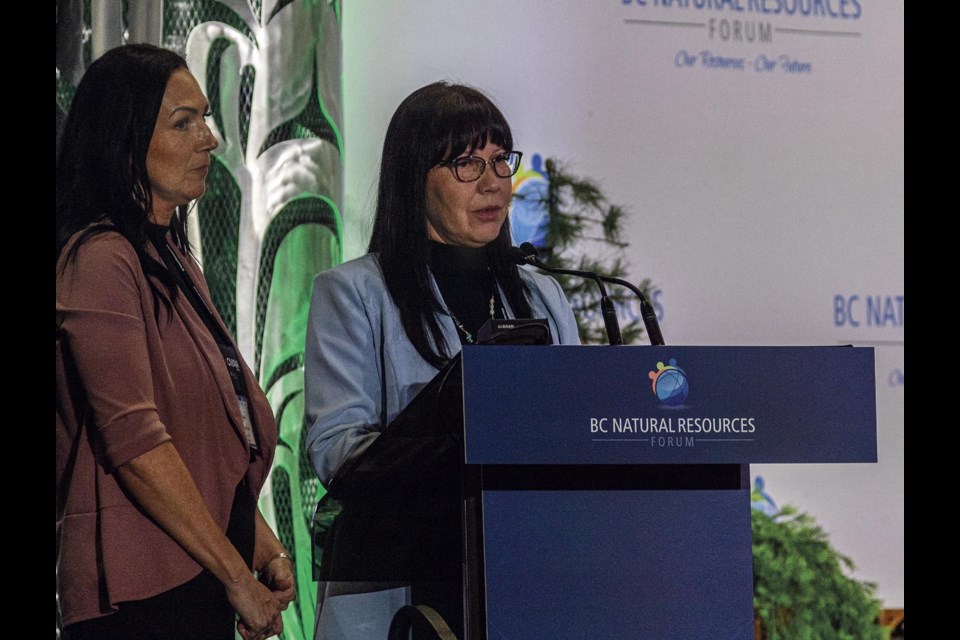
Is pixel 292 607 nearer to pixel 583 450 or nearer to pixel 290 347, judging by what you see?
pixel 290 347

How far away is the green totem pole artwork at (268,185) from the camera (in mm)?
3088

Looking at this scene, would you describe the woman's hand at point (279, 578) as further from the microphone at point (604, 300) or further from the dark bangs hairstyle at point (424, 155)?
the microphone at point (604, 300)

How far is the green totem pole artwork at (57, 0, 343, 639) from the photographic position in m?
3.09

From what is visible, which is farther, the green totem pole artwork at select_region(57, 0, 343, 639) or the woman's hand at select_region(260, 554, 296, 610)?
the green totem pole artwork at select_region(57, 0, 343, 639)

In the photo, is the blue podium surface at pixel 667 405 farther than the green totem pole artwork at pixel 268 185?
No

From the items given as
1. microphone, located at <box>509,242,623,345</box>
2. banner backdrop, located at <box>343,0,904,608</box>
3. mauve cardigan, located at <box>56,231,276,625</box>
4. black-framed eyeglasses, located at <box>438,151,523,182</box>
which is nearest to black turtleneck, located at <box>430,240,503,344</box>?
black-framed eyeglasses, located at <box>438,151,523,182</box>

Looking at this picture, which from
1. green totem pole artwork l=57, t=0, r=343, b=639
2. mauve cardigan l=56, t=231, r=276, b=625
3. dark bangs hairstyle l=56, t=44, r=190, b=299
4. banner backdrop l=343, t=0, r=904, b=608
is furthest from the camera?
banner backdrop l=343, t=0, r=904, b=608

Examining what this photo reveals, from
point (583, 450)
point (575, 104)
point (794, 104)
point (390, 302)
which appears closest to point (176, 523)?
point (390, 302)

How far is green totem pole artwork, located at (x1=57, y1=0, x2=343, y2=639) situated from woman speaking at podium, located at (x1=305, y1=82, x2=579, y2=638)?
1.80 feet

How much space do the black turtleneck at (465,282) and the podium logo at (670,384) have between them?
2.96 feet

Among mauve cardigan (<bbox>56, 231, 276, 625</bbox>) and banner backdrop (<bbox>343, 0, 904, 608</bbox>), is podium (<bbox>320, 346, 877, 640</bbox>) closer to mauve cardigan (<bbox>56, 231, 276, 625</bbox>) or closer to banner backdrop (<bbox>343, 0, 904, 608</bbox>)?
mauve cardigan (<bbox>56, 231, 276, 625</bbox>)

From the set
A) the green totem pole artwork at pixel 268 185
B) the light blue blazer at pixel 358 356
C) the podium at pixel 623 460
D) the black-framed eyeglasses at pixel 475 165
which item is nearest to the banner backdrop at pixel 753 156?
the green totem pole artwork at pixel 268 185

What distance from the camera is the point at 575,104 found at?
402 cm

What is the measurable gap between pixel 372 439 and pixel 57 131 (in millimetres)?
1326
